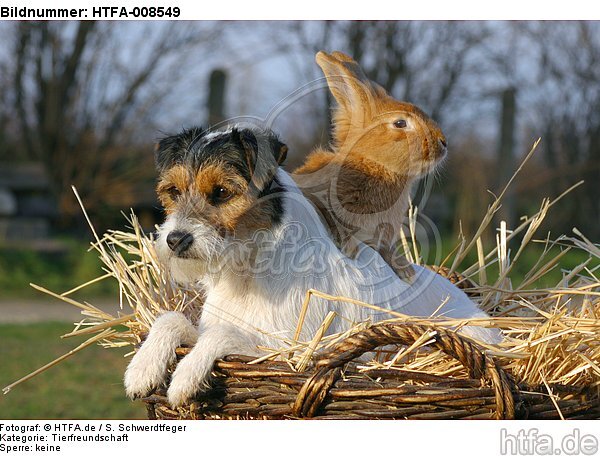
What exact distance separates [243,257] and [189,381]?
58cm

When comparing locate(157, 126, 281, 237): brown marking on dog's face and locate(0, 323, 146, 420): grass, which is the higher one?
locate(157, 126, 281, 237): brown marking on dog's face

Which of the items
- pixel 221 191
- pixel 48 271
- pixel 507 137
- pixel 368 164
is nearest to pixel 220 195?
pixel 221 191

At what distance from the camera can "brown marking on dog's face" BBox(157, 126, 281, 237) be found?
271 centimetres

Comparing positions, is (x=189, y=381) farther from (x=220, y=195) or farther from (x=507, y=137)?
(x=507, y=137)

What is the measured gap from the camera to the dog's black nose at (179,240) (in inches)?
106

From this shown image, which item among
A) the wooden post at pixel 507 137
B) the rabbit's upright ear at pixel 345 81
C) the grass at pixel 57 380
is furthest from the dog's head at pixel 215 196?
the wooden post at pixel 507 137

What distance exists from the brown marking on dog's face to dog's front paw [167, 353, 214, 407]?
51 cm

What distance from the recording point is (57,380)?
6898mm

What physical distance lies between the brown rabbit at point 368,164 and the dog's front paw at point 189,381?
0.86 m

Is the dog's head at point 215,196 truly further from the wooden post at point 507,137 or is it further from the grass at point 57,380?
the wooden post at point 507,137

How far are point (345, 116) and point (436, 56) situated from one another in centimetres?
831

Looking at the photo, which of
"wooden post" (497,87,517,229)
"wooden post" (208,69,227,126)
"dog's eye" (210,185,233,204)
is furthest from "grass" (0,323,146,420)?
"wooden post" (497,87,517,229)

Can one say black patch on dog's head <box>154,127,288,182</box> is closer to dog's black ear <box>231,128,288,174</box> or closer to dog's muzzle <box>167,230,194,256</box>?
dog's black ear <box>231,128,288,174</box>
